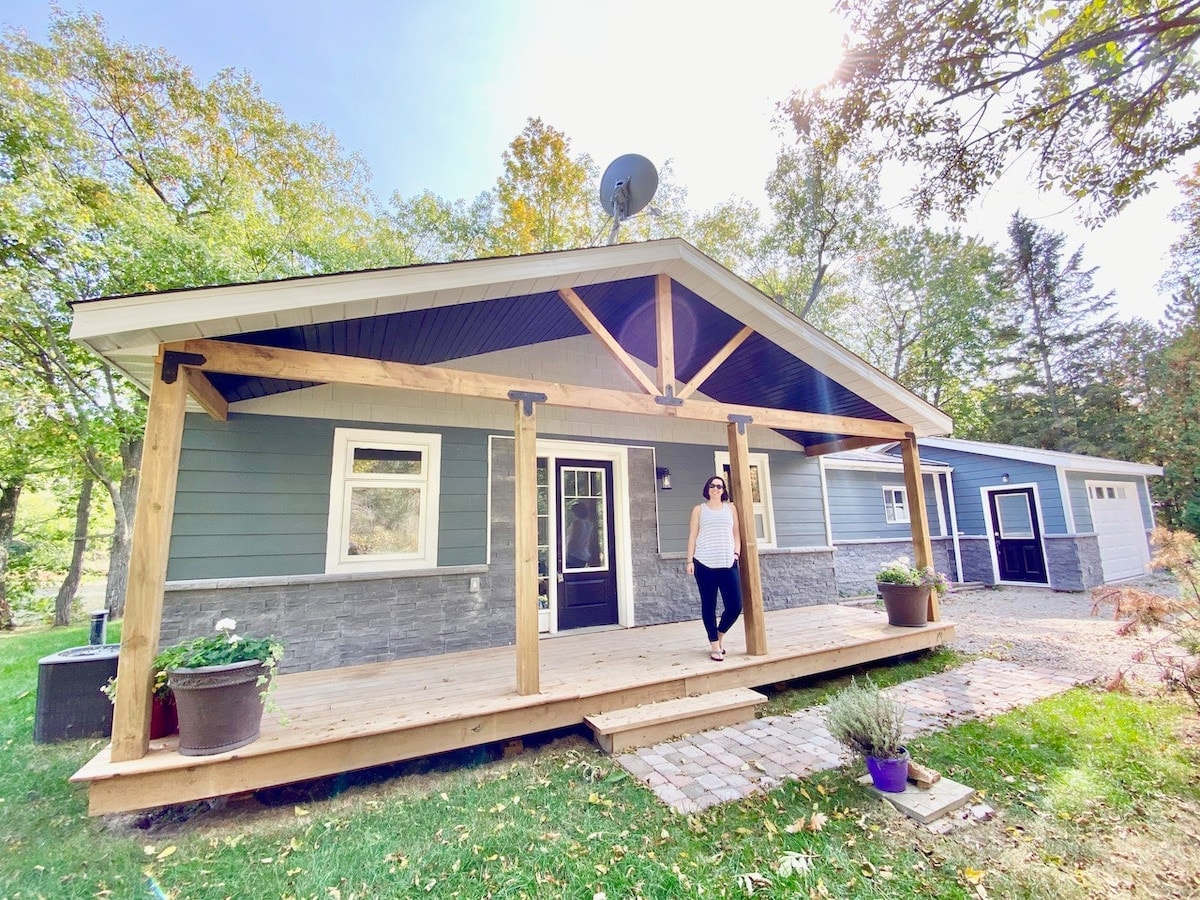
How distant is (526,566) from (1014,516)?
453 inches

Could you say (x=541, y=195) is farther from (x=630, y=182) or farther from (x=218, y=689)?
(x=218, y=689)

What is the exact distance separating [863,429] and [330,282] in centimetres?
516

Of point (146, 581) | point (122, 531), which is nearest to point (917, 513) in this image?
point (146, 581)

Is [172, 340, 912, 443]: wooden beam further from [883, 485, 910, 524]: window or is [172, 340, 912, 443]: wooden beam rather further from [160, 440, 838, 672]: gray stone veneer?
[883, 485, 910, 524]: window

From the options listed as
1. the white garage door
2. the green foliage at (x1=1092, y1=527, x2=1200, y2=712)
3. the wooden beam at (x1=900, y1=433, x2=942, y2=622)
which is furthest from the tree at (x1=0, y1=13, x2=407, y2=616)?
the white garage door

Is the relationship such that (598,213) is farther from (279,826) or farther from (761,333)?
(279,826)

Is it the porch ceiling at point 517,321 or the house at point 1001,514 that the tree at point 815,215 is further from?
the porch ceiling at point 517,321

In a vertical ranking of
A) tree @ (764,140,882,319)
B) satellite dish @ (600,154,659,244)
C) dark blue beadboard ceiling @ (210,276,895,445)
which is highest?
tree @ (764,140,882,319)

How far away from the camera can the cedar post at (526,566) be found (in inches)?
133

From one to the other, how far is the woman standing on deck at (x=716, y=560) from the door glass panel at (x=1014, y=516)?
30.6 ft

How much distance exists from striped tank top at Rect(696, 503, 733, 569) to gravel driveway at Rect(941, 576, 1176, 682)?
353 cm

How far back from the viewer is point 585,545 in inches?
222

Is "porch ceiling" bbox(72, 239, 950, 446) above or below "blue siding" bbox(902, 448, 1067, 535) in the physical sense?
above

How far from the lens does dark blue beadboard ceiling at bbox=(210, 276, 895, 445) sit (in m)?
3.92
